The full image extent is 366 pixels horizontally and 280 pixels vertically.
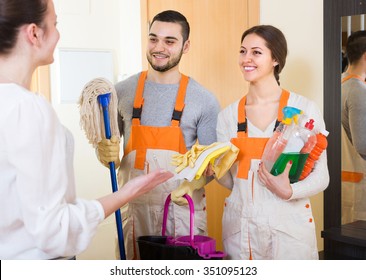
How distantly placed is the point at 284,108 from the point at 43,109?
902 millimetres

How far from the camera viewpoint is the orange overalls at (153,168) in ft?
6.22

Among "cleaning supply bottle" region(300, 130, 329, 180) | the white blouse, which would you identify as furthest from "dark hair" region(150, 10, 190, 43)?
the white blouse

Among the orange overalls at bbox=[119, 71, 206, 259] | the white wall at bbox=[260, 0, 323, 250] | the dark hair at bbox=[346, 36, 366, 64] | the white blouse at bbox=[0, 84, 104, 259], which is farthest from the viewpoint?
the white wall at bbox=[260, 0, 323, 250]

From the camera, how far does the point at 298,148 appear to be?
165 centimetres

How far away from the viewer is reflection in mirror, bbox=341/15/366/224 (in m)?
2.07

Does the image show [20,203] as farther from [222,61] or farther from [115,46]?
[115,46]

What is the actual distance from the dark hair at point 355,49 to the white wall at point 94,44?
1.40m

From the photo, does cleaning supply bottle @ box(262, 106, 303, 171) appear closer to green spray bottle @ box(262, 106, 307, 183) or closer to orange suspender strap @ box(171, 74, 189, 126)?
green spray bottle @ box(262, 106, 307, 183)

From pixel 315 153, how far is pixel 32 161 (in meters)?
1.05

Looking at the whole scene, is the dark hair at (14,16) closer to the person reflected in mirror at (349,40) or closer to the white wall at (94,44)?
the person reflected in mirror at (349,40)

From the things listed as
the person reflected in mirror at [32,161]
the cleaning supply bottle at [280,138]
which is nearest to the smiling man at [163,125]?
the cleaning supply bottle at [280,138]

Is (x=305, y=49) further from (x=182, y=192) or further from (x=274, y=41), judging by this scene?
(x=182, y=192)

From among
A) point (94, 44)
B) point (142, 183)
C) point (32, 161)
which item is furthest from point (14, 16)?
point (94, 44)

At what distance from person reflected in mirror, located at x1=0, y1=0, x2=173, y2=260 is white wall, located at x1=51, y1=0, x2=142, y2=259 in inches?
80.8
